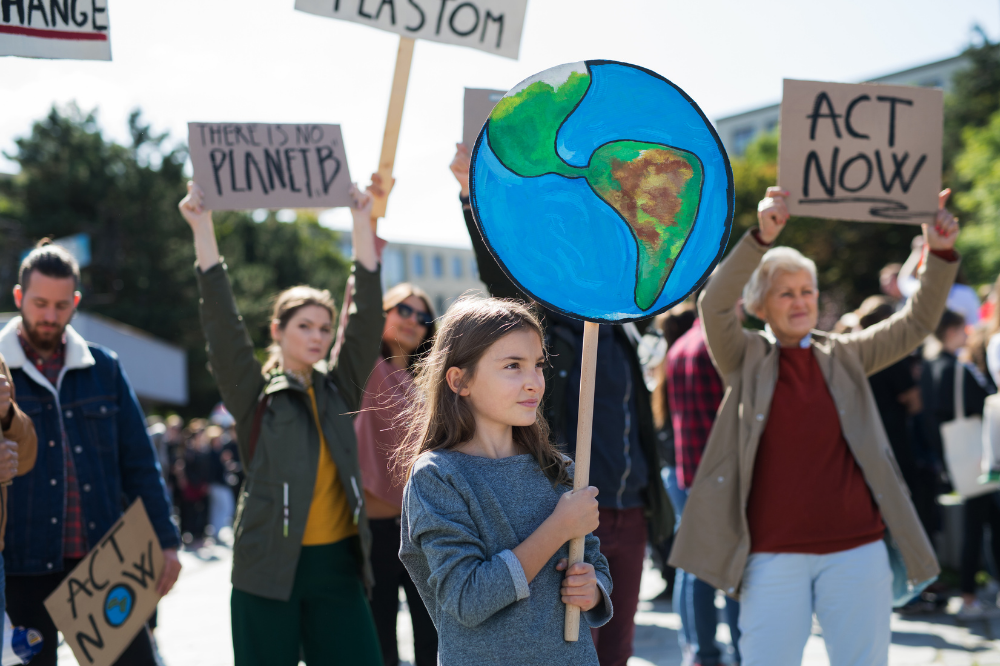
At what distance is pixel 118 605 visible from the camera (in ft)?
11.7

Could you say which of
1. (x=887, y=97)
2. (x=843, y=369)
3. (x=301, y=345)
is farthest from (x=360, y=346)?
(x=887, y=97)

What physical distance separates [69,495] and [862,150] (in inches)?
139

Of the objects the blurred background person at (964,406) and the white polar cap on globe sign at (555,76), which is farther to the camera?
the blurred background person at (964,406)

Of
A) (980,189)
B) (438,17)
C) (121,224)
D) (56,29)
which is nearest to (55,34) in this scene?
(56,29)

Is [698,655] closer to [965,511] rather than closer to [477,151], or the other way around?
[965,511]

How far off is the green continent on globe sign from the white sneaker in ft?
15.8

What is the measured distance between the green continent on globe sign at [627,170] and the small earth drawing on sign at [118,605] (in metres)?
2.49

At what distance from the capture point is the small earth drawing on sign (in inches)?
138

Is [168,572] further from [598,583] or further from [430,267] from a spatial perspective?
[430,267]

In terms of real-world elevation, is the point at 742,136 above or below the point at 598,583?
above

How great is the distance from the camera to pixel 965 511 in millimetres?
6098

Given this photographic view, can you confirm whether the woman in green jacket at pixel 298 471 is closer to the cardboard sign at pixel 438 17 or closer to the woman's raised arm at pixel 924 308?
the cardboard sign at pixel 438 17

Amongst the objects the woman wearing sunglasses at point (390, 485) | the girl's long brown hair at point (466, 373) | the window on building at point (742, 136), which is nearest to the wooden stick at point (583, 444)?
the girl's long brown hair at point (466, 373)

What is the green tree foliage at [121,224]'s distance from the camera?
35.1 meters
